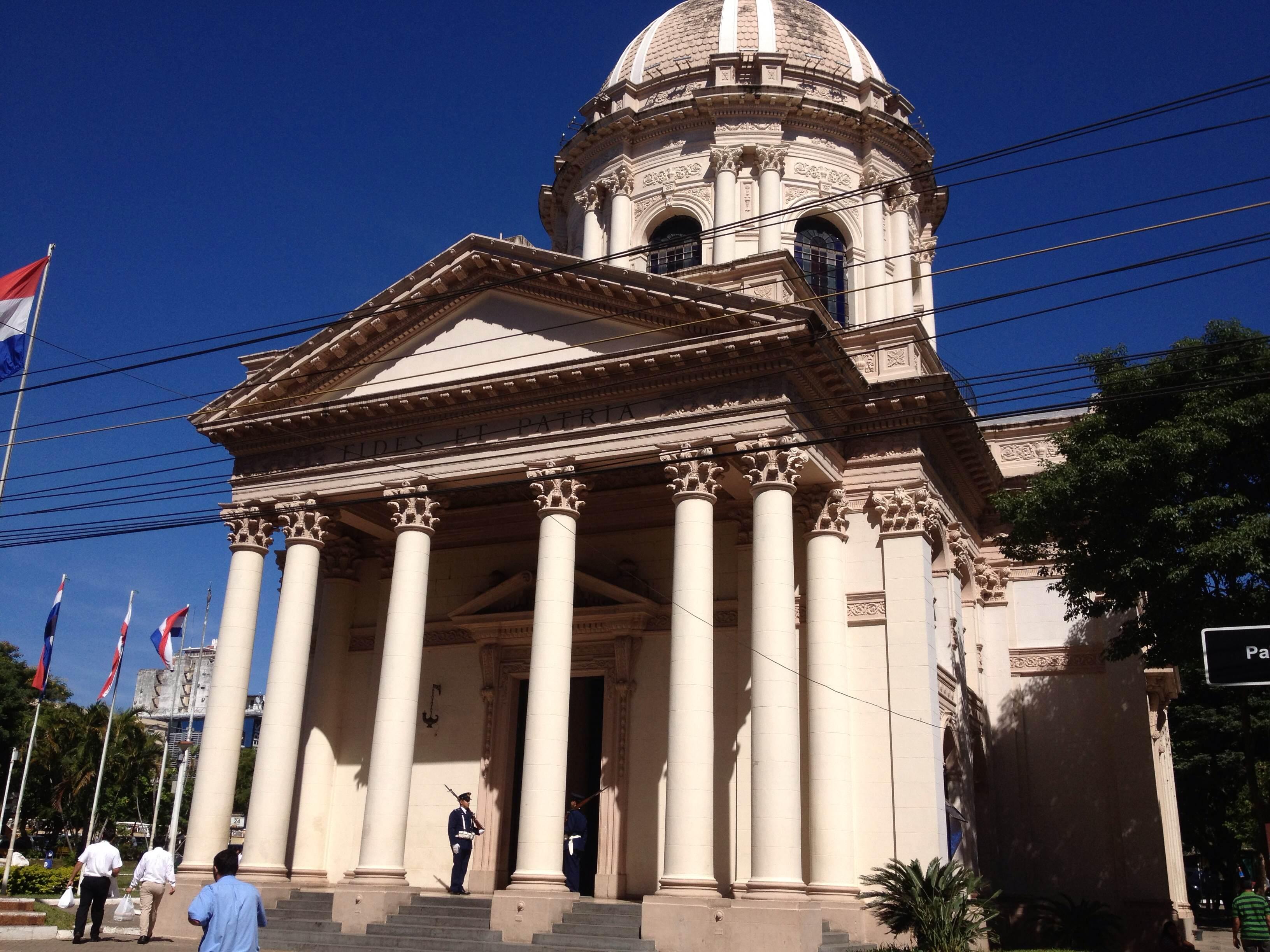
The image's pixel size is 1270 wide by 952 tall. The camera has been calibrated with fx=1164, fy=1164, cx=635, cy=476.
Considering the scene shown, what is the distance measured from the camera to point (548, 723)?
20.3m

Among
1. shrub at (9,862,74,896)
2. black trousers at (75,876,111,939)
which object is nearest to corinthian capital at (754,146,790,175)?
black trousers at (75,876,111,939)

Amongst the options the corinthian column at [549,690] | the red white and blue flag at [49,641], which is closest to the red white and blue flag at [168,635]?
the red white and blue flag at [49,641]

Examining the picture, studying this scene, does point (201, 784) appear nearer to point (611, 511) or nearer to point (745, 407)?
point (611, 511)

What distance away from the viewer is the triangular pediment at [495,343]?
2278 centimetres

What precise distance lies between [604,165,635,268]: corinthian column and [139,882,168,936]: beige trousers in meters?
19.9

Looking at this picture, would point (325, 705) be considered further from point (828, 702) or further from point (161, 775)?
point (161, 775)

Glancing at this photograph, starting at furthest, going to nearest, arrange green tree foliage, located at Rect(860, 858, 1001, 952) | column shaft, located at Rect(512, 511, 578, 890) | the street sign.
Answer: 1. column shaft, located at Rect(512, 511, 578, 890)
2. green tree foliage, located at Rect(860, 858, 1001, 952)
3. the street sign

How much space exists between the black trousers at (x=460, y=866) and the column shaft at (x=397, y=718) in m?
1.00

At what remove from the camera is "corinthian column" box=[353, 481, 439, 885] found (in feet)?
69.5

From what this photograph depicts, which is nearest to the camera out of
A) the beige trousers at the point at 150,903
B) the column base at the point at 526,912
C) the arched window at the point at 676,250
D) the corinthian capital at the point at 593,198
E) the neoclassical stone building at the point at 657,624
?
the column base at the point at 526,912

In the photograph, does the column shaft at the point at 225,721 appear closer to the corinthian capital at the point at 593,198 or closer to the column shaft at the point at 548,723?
the column shaft at the point at 548,723

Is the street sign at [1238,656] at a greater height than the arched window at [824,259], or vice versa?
the arched window at [824,259]

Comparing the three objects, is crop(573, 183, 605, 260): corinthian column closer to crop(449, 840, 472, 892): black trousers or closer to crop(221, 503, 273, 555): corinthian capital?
crop(221, 503, 273, 555): corinthian capital

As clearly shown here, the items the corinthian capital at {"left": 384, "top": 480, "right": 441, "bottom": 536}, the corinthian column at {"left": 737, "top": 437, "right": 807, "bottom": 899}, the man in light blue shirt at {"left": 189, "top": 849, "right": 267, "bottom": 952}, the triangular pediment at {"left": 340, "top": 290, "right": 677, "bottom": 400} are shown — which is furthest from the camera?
the corinthian capital at {"left": 384, "top": 480, "right": 441, "bottom": 536}
